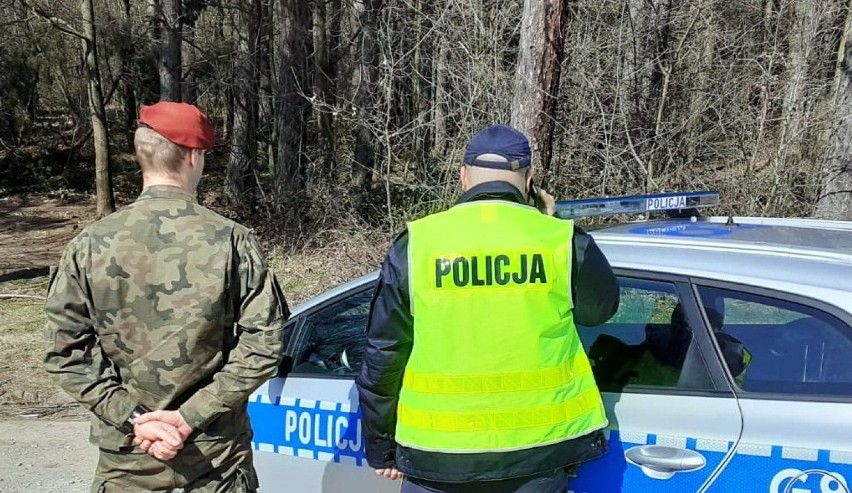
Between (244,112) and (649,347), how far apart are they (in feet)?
42.5

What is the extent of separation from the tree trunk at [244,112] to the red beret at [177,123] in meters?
12.5

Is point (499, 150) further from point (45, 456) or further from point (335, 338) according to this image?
point (45, 456)

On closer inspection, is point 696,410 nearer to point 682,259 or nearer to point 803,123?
point 682,259

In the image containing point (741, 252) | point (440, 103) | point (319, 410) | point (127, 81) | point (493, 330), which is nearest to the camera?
point (493, 330)

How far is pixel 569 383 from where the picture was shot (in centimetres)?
202

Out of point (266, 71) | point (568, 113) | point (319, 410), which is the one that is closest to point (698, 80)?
point (568, 113)

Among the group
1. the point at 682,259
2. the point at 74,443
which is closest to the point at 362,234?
the point at 74,443

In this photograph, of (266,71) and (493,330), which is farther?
(266,71)

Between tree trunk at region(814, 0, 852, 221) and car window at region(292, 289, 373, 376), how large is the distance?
647cm

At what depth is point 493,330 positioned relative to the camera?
194 cm

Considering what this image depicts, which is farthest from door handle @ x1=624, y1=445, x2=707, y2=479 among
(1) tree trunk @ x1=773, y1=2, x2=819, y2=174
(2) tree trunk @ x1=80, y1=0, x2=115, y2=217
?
(2) tree trunk @ x1=80, y1=0, x2=115, y2=217

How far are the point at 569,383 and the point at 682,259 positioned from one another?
0.62 metres

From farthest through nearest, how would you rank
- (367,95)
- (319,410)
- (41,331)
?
(367,95), (41,331), (319,410)

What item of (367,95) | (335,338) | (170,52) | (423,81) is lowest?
(335,338)
